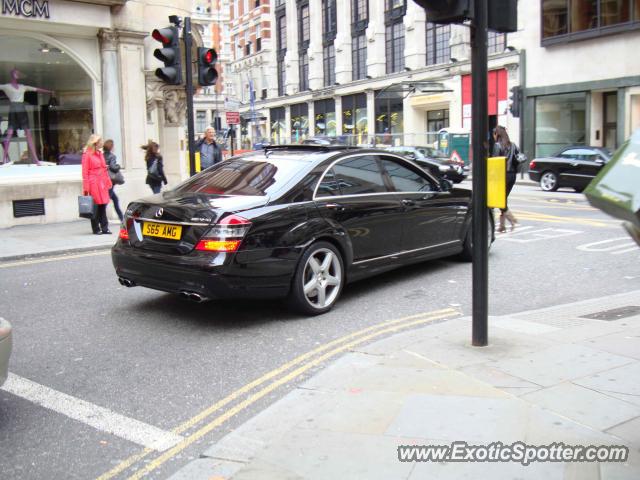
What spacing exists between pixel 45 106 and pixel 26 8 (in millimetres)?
2283

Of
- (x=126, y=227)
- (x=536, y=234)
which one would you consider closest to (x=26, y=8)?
(x=126, y=227)

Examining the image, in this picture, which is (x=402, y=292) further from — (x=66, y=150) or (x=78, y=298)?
(x=66, y=150)

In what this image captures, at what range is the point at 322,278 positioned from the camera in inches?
266

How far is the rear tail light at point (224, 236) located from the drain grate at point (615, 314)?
3.26 metres

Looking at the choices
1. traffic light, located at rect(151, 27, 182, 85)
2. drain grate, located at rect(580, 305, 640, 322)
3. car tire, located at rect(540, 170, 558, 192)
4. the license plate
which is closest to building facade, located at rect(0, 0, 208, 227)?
traffic light, located at rect(151, 27, 182, 85)

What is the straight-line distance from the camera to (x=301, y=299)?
21.2ft

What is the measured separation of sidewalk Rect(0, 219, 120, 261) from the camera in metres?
10.7

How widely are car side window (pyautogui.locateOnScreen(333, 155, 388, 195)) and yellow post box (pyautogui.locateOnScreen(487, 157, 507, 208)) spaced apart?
229 cm

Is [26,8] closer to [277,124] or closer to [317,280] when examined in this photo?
[317,280]

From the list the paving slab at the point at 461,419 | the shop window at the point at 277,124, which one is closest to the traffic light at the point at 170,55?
the paving slab at the point at 461,419

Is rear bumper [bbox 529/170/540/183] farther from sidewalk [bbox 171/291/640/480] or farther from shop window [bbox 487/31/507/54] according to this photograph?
sidewalk [bbox 171/291/640/480]

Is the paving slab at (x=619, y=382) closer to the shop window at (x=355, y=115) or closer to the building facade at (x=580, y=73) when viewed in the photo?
the building facade at (x=580, y=73)

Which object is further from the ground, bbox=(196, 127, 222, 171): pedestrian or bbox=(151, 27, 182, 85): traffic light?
bbox=(151, 27, 182, 85): traffic light

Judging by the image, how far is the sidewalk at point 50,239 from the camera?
10.7 m
